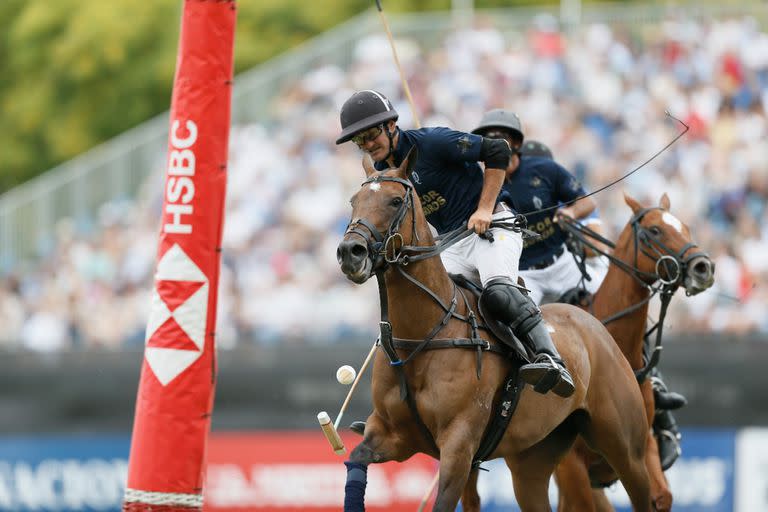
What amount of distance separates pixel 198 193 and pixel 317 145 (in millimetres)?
9994

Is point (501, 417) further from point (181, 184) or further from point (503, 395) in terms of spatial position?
point (181, 184)

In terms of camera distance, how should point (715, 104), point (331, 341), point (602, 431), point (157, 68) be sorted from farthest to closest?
point (157, 68)
point (715, 104)
point (331, 341)
point (602, 431)

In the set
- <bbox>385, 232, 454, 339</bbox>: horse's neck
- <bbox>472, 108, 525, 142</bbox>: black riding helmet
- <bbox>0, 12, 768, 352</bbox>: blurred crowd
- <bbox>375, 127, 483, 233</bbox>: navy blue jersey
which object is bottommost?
<bbox>385, 232, 454, 339</bbox>: horse's neck

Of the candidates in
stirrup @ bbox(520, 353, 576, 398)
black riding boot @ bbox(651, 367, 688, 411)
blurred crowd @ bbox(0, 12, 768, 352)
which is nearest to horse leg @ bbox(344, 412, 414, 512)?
stirrup @ bbox(520, 353, 576, 398)

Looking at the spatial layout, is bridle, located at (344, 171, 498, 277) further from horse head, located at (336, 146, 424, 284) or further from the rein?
the rein

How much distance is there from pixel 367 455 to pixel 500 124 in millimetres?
2679

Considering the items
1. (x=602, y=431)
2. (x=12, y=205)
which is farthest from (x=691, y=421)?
(x=12, y=205)

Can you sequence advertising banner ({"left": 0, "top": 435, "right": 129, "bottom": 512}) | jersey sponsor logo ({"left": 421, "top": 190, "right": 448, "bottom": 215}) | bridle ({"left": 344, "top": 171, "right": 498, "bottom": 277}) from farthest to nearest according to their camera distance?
advertising banner ({"left": 0, "top": 435, "right": 129, "bottom": 512}) → jersey sponsor logo ({"left": 421, "top": 190, "right": 448, "bottom": 215}) → bridle ({"left": 344, "top": 171, "right": 498, "bottom": 277})

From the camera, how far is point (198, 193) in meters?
6.57

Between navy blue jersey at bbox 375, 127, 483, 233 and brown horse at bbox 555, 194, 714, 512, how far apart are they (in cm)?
174

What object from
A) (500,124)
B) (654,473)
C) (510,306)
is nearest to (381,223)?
(510,306)

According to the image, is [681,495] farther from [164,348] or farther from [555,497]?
[164,348]

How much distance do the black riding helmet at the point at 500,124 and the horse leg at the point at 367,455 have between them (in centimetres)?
242

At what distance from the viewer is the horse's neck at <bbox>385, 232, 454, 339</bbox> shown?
6516 mm
